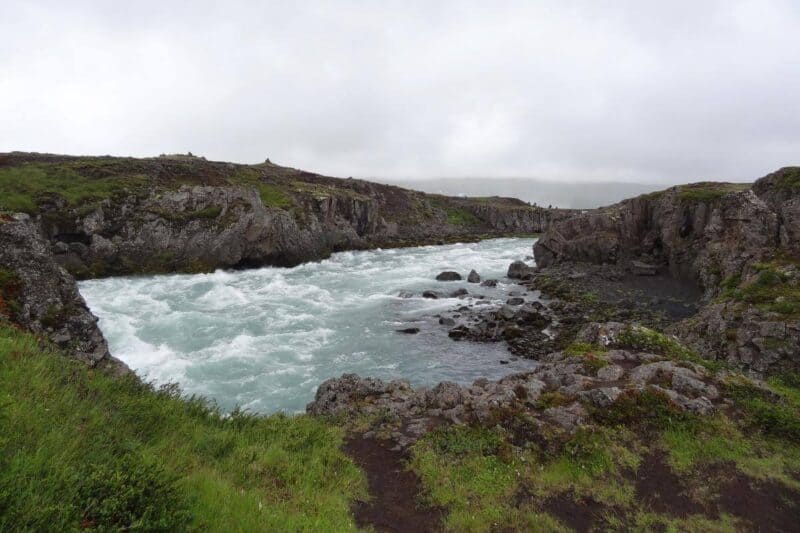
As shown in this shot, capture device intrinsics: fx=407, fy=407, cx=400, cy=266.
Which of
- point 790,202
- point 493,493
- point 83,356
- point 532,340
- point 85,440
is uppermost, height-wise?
point 790,202

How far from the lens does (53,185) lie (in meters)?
49.2

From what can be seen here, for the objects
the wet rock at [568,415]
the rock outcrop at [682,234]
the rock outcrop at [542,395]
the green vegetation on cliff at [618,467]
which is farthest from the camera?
the rock outcrop at [682,234]

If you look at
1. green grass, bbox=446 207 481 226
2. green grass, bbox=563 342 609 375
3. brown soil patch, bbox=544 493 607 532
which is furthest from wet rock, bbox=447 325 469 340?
green grass, bbox=446 207 481 226

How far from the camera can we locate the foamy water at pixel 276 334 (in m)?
21.4

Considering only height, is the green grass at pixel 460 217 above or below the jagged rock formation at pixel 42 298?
above

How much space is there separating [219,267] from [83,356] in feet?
128

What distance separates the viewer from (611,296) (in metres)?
40.7

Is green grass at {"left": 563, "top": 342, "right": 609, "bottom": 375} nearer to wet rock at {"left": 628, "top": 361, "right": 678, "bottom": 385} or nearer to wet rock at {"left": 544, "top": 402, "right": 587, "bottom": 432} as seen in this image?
wet rock at {"left": 628, "top": 361, "right": 678, "bottom": 385}

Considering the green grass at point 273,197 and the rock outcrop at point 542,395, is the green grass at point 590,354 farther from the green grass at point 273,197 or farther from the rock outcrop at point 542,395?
the green grass at point 273,197

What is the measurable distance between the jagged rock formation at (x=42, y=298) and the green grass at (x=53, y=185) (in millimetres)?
38330

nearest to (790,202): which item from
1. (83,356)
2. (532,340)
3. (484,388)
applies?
(532,340)

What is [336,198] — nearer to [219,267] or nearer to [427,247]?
[427,247]

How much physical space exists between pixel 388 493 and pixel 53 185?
59.5 metres

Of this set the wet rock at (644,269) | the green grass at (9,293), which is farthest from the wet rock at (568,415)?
the wet rock at (644,269)
